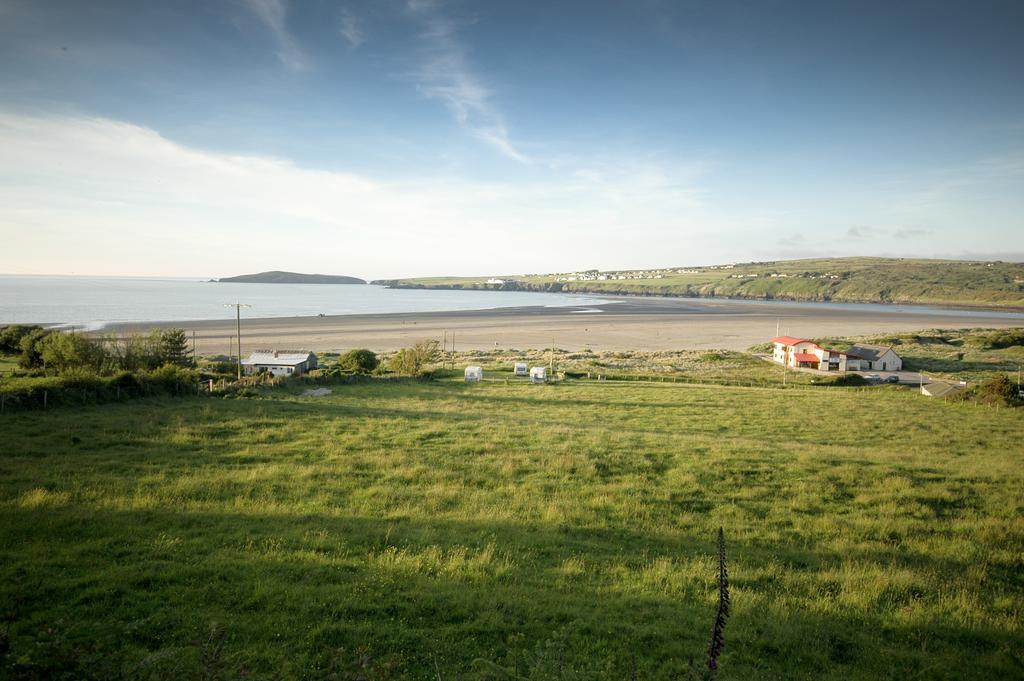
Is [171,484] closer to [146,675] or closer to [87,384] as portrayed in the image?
[146,675]

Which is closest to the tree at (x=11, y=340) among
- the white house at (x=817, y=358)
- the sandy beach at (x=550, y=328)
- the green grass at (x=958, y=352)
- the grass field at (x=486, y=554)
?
the sandy beach at (x=550, y=328)

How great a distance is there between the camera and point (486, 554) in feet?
29.3

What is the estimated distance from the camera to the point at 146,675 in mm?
4816

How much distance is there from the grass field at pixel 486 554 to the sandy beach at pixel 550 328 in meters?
54.1

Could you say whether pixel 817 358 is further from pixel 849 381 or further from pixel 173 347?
pixel 173 347

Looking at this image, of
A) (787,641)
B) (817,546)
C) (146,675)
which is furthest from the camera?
(817,546)

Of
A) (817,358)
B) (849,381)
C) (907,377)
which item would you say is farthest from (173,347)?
(907,377)

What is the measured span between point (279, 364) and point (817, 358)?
5925 centimetres

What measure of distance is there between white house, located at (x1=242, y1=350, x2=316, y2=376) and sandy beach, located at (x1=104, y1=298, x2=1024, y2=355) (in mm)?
17106

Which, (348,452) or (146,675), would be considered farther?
(348,452)

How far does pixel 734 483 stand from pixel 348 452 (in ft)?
39.8

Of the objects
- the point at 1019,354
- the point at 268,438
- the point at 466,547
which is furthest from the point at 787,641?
the point at 1019,354

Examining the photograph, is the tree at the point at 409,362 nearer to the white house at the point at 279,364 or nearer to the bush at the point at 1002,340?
the white house at the point at 279,364

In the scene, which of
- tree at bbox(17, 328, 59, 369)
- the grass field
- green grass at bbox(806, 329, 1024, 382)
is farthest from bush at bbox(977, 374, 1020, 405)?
tree at bbox(17, 328, 59, 369)
